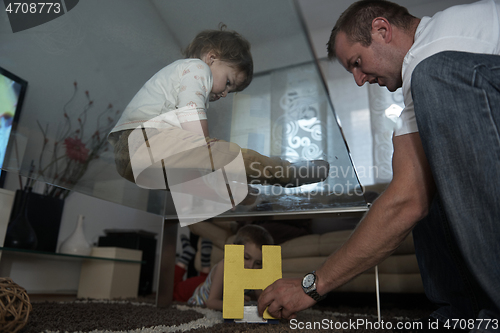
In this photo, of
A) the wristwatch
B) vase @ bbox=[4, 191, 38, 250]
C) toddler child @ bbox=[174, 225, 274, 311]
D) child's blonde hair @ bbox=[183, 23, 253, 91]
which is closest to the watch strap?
the wristwatch

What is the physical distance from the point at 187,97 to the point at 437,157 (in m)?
0.37

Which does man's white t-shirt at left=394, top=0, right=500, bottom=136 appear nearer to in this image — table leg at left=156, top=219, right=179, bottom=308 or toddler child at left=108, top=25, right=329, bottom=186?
toddler child at left=108, top=25, right=329, bottom=186

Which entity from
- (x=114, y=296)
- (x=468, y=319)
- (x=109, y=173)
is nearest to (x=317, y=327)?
(x=468, y=319)

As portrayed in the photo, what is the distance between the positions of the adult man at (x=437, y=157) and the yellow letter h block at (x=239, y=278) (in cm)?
7

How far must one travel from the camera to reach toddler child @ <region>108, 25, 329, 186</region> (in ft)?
1.68

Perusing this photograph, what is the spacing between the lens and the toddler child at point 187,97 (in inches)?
20.1

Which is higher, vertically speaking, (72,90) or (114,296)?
Result: (72,90)

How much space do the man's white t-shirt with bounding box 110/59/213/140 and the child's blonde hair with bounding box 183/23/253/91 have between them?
2 centimetres

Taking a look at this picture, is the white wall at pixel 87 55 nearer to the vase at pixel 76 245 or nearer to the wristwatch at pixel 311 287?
the wristwatch at pixel 311 287

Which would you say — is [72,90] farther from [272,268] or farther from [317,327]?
[317,327]

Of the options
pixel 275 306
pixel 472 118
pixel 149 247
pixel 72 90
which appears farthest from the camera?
pixel 149 247

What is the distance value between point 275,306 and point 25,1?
0.67m

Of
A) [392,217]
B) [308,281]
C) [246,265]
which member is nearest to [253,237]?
[246,265]

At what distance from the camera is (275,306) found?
65 centimetres
